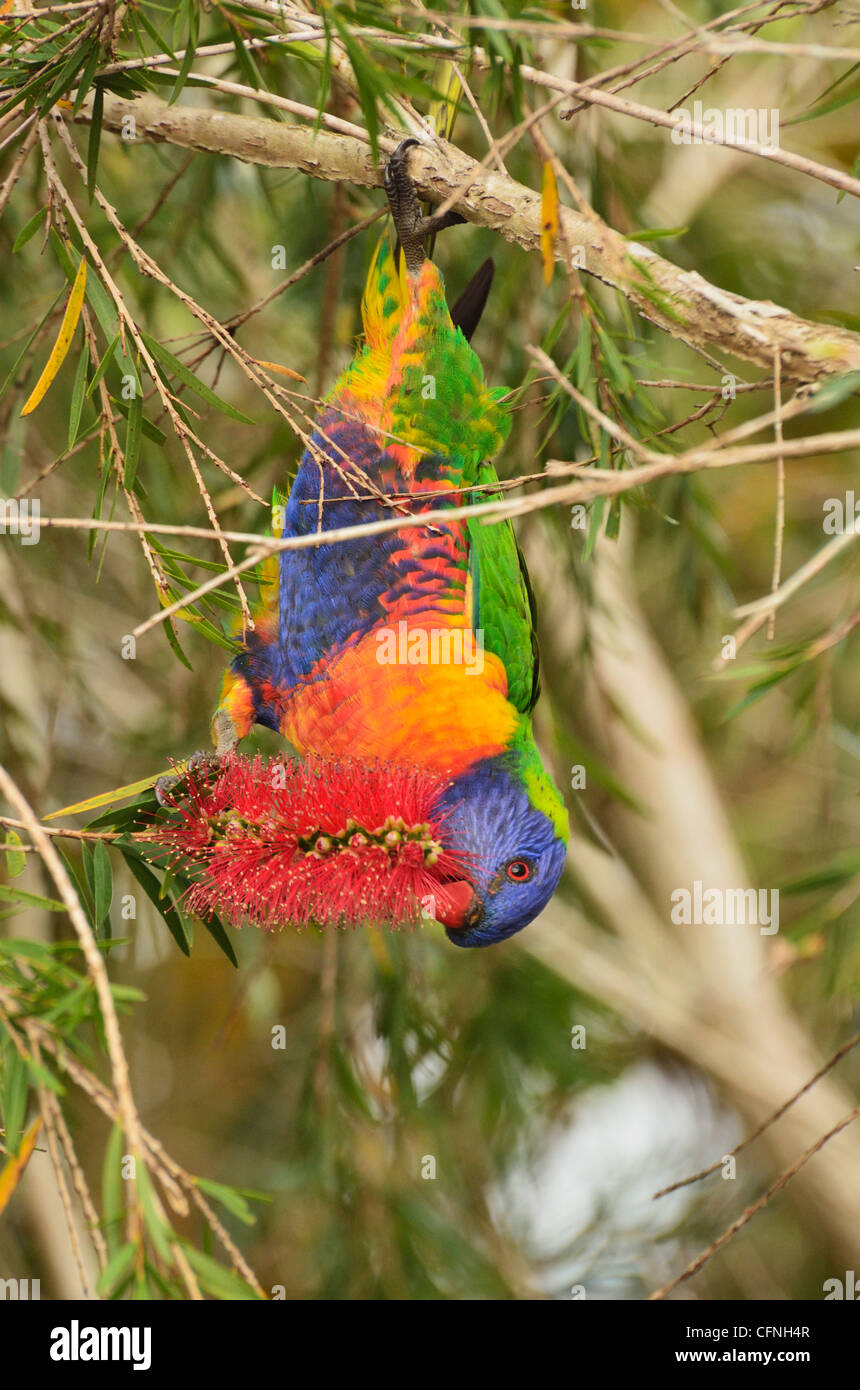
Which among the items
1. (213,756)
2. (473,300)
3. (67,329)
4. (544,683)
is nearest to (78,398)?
(67,329)

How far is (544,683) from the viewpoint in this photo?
207 cm

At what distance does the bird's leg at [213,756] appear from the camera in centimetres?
125

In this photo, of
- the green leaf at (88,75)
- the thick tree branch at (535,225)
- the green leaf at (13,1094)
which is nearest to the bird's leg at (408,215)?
the thick tree branch at (535,225)

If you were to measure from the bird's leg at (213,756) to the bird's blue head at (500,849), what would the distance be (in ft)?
1.04

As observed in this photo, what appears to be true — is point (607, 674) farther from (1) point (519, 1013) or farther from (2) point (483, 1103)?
(2) point (483, 1103)

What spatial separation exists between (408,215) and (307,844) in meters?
0.85

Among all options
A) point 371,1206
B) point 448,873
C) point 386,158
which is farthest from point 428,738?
point 371,1206

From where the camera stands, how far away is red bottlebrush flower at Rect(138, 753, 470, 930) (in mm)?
1055

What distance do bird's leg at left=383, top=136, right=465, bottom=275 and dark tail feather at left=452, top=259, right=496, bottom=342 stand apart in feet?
0.86

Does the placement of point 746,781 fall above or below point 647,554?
below

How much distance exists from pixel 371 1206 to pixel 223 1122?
158 centimetres

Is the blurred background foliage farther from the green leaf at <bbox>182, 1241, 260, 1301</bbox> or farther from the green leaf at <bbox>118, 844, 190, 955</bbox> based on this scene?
the green leaf at <bbox>118, 844, 190, 955</bbox>

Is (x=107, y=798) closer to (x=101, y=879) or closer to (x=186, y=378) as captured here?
(x=101, y=879)
